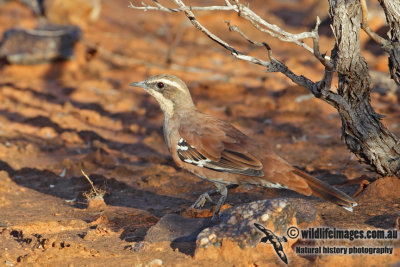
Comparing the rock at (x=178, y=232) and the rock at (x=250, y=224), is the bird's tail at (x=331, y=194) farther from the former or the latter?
the rock at (x=178, y=232)

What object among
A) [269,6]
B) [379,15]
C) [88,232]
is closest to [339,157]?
[88,232]

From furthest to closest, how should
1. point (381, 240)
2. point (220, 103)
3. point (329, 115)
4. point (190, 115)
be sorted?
point (220, 103)
point (329, 115)
point (190, 115)
point (381, 240)

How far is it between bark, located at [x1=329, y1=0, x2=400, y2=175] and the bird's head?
198cm

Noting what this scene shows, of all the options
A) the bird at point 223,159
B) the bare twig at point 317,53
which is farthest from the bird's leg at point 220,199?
the bare twig at point 317,53

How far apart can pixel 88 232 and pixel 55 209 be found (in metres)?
1.37

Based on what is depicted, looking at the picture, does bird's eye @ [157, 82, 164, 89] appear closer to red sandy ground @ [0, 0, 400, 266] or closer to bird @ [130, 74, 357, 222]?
bird @ [130, 74, 357, 222]

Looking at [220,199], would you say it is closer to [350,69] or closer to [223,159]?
[223,159]

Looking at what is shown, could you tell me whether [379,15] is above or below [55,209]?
above


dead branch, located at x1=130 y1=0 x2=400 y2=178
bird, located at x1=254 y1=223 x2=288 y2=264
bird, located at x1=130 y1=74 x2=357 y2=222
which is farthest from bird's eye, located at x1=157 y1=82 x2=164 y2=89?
bird, located at x1=254 y1=223 x2=288 y2=264

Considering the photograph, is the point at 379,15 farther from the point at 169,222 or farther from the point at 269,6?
the point at 169,222

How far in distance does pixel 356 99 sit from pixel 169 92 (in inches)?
93.2

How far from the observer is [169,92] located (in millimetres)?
7336

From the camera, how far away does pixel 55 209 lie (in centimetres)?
711

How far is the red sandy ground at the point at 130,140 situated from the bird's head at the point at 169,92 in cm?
124
